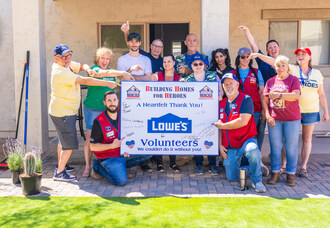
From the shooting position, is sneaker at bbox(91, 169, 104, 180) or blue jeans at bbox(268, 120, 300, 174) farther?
sneaker at bbox(91, 169, 104, 180)

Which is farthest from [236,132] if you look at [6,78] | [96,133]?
[6,78]

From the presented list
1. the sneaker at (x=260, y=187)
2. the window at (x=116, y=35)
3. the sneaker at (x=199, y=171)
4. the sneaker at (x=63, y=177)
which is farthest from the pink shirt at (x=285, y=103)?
the window at (x=116, y=35)

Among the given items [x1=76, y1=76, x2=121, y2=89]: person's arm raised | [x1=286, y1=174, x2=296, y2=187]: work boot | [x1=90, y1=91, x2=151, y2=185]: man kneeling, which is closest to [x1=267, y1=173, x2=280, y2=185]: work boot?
[x1=286, y1=174, x2=296, y2=187]: work boot

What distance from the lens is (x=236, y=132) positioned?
5.44 m

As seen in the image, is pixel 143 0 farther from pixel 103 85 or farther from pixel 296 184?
pixel 296 184

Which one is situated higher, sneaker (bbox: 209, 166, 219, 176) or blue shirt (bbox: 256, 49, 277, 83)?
blue shirt (bbox: 256, 49, 277, 83)

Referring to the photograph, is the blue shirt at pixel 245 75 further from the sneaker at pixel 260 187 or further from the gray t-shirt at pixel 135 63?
the sneaker at pixel 260 187

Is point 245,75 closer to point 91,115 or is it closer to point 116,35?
point 91,115

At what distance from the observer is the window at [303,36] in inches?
352

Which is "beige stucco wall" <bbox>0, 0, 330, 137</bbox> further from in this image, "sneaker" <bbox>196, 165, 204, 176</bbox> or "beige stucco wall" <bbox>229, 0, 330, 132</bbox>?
"sneaker" <bbox>196, 165, 204, 176</bbox>

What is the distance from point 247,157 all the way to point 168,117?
129 cm

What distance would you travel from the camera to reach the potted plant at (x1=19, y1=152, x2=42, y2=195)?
495 centimetres

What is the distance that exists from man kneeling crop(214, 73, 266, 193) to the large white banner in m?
0.19

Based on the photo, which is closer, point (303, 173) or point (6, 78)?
point (303, 173)
